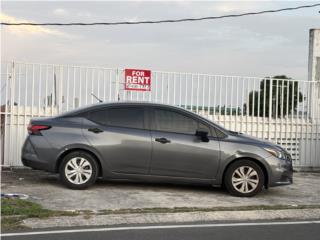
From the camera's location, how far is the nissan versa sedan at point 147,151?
9.52m

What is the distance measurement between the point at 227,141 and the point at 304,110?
18.8ft

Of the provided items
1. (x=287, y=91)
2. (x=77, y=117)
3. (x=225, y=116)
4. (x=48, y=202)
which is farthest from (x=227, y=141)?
(x=287, y=91)

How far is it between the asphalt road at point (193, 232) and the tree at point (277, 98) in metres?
7.01

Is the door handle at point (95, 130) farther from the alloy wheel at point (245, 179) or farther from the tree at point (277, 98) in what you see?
the tree at point (277, 98)

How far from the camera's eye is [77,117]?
9703mm

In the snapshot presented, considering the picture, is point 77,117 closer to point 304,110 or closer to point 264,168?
point 264,168

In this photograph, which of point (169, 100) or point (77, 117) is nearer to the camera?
point (77, 117)

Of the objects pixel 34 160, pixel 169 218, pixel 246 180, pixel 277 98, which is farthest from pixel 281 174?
pixel 277 98

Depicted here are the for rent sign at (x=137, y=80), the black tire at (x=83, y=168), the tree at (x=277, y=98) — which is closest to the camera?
the black tire at (x=83, y=168)

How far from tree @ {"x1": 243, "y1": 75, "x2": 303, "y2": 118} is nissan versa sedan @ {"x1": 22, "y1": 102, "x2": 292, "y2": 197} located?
4722 millimetres

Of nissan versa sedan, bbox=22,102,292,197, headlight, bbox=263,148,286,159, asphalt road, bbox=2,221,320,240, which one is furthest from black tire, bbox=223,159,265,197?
asphalt road, bbox=2,221,320,240

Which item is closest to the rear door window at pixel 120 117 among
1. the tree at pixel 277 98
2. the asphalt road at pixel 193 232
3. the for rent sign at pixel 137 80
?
the asphalt road at pixel 193 232

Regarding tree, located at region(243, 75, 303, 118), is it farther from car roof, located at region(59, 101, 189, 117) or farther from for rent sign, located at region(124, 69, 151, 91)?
car roof, located at region(59, 101, 189, 117)

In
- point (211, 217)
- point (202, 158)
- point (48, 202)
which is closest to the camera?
point (211, 217)
